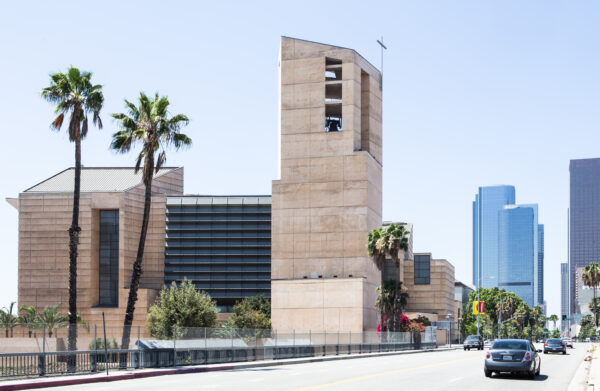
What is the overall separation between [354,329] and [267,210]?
32.0 meters

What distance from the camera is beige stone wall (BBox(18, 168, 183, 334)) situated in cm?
10500

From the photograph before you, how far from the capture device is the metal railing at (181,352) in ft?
93.9

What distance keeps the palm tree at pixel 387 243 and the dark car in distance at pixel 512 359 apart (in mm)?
52764

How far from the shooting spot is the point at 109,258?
107 meters

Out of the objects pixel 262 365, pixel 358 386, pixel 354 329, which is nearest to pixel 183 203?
pixel 354 329

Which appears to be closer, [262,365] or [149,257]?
[262,365]

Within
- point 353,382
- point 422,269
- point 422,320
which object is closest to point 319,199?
point 422,320

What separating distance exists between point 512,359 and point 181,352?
49.3ft

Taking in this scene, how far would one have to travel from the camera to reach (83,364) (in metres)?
31.0

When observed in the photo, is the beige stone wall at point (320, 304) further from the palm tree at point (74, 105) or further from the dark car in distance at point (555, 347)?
the palm tree at point (74, 105)

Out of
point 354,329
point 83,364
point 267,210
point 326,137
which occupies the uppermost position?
point 326,137

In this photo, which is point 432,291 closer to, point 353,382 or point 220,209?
point 220,209

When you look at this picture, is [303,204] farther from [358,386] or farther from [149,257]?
[358,386]

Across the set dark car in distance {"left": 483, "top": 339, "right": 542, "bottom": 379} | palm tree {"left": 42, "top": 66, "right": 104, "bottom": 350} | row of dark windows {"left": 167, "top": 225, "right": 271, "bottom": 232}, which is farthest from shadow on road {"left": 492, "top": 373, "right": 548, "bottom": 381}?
row of dark windows {"left": 167, "top": 225, "right": 271, "bottom": 232}
